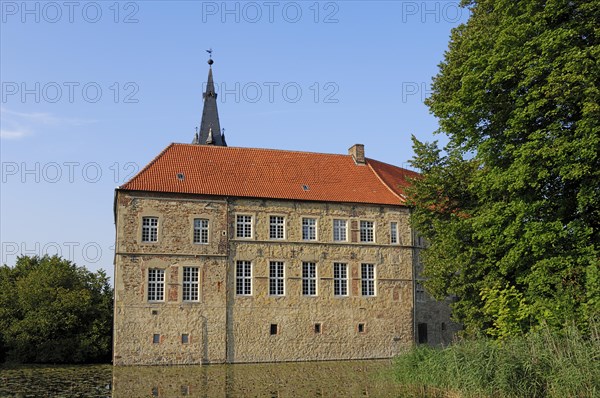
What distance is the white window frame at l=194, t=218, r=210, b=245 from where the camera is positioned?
1046 inches

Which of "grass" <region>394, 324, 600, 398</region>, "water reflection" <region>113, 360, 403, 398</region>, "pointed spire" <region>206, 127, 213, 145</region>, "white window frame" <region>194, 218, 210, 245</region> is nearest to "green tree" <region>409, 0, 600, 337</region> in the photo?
"grass" <region>394, 324, 600, 398</region>

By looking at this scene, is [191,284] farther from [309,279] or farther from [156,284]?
[309,279]

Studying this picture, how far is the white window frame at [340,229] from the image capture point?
2848 centimetres

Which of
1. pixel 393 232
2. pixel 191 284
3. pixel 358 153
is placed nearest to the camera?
pixel 191 284

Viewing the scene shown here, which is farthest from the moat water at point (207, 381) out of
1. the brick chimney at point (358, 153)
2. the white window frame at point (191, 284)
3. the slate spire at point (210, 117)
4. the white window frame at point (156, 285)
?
the slate spire at point (210, 117)

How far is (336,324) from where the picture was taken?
1092 inches

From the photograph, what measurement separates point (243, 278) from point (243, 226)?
2.27m

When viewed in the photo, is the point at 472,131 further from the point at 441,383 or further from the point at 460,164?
the point at 441,383

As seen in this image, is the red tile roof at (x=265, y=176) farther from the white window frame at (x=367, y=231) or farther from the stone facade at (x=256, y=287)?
the white window frame at (x=367, y=231)

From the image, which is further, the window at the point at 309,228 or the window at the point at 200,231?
the window at the point at 309,228

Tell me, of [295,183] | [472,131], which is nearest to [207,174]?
[295,183]

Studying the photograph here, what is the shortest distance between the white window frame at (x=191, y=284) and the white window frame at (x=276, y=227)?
3.64 m

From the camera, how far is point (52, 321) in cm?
2589

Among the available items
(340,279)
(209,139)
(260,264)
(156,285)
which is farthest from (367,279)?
(209,139)
